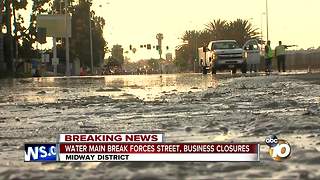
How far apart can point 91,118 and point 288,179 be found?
386cm

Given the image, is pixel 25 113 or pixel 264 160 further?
pixel 25 113

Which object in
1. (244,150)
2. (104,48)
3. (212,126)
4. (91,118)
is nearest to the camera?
(244,150)

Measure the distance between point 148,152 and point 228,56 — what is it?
29.6 m

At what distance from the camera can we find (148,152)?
3061 millimetres

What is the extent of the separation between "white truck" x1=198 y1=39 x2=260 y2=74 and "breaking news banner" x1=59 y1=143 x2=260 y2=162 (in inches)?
1141

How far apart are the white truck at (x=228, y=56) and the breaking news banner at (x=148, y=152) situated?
28974mm

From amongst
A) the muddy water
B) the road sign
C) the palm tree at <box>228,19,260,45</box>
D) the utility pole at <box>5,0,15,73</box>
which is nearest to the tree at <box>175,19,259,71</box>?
the palm tree at <box>228,19,260,45</box>

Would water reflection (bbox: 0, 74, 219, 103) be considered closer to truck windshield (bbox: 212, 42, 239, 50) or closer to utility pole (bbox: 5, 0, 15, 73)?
truck windshield (bbox: 212, 42, 239, 50)

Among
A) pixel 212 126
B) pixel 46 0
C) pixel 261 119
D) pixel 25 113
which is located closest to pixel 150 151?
pixel 212 126

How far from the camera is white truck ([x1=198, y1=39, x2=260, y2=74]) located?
32.2 m

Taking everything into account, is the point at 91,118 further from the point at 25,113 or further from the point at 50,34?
the point at 50,34

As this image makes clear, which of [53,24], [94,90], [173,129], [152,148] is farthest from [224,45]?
[53,24]

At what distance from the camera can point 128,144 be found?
307cm

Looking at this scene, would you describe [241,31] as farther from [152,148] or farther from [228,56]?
[152,148]
